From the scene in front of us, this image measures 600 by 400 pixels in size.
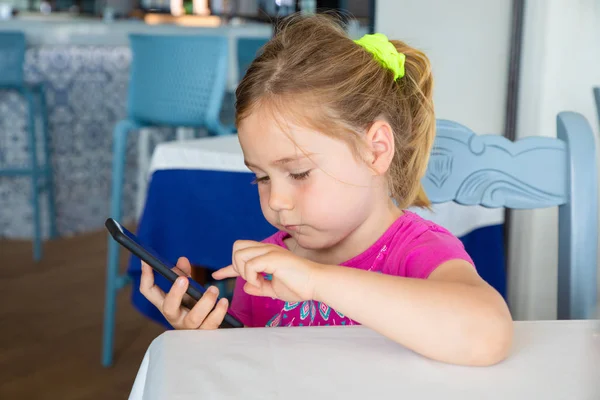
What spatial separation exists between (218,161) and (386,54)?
805 millimetres

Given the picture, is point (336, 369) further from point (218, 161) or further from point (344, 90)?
point (218, 161)

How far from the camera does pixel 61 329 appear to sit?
2.56 metres

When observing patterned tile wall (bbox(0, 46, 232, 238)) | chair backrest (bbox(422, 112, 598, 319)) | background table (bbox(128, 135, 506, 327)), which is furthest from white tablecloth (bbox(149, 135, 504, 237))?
patterned tile wall (bbox(0, 46, 232, 238))

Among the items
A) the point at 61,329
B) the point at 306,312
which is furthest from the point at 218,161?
the point at 61,329

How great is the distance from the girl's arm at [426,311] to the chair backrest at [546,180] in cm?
35

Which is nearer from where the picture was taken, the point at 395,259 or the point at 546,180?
the point at 395,259

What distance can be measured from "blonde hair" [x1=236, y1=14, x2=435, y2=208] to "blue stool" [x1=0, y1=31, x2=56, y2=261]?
100 inches

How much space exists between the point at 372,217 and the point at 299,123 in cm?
17

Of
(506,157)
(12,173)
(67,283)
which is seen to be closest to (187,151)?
(506,157)

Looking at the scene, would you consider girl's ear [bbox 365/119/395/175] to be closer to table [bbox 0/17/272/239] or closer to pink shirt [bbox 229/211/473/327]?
pink shirt [bbox 229/211/473/327]

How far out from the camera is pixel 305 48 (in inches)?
35.7

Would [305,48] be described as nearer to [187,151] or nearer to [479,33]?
[187,151]

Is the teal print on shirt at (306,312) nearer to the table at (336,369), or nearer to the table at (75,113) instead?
the table at (336,369)

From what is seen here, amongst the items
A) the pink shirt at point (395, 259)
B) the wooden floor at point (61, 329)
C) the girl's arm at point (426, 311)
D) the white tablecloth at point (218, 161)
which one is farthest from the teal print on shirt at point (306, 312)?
the wooden floor at point (61, 329)
